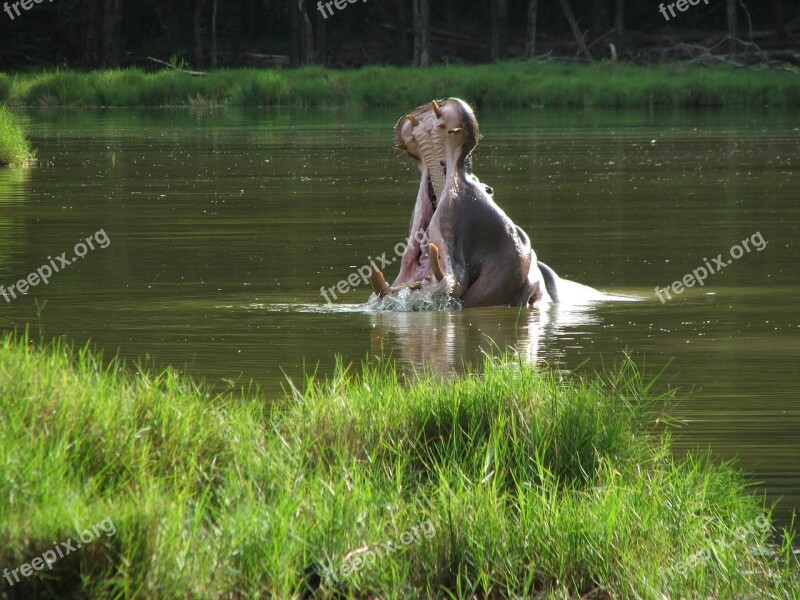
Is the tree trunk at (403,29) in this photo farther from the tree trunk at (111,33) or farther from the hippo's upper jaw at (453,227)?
the hippo's upper jaw at (453,227)

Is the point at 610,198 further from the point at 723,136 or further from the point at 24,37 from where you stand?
the point at 24,37

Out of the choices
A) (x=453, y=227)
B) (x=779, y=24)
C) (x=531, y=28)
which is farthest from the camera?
(x=531, y=28)

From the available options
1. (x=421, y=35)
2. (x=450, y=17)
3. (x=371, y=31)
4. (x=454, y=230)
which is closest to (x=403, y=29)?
(x=421, y=35)

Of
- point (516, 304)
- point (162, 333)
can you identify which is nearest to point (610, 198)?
point (516, 304)

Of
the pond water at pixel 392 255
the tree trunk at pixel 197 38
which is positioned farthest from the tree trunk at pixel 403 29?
the pond water at pixel 392 255

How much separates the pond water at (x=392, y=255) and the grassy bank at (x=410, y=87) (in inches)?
418

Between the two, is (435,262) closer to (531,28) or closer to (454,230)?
(454,230)

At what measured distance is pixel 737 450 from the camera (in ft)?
16.7

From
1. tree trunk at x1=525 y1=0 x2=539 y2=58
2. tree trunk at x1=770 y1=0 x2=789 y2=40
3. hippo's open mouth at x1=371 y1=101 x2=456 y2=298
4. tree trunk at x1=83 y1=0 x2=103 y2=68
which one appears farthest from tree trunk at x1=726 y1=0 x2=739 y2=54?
hippo's open mouth at x1=371 y1=101 x2=456 y2=298

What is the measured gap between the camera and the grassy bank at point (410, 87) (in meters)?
33.2

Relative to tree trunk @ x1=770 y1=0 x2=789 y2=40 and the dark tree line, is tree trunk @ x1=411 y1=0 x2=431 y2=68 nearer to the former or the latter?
the dark tree line

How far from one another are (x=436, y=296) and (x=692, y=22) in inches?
1470

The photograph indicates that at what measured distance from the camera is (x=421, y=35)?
130ft

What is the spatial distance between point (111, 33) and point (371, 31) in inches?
383
